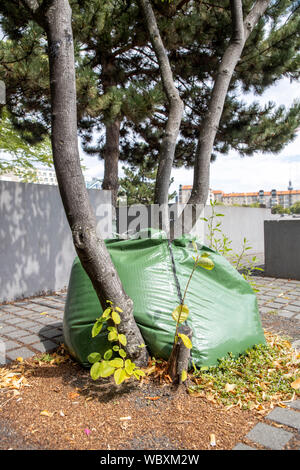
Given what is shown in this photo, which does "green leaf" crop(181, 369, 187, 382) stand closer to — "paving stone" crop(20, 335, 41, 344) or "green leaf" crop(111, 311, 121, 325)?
"green leaf" crop(111, 311, 121, 325)

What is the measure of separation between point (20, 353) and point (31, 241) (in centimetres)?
234

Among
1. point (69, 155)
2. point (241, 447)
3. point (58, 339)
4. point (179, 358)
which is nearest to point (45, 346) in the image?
point (58, 339)

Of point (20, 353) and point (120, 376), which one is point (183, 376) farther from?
point (20, 353)

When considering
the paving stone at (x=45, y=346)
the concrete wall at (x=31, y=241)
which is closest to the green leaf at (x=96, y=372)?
the paving stone at (x=45, y=346)

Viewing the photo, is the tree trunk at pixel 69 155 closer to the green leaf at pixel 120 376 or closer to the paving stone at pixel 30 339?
the green leaf at pixel 120 376

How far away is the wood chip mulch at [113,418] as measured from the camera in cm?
148

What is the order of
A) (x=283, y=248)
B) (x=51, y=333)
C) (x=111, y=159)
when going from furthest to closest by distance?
(x=111, y=159), (x=283, y=248), (x=51, y=333)

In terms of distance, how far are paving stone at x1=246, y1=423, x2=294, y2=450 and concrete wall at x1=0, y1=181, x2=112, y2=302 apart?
374cm

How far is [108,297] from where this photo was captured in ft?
6.20

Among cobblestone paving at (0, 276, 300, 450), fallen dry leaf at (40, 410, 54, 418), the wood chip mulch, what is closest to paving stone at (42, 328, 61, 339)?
cobblestone paving at (0, 276, 300, 450)

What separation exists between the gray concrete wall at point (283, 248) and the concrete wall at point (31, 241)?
3.55 m

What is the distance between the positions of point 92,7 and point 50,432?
5275 millimetres

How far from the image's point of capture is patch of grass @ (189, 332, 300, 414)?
71.4 inches

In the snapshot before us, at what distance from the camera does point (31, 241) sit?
4.73 meters
